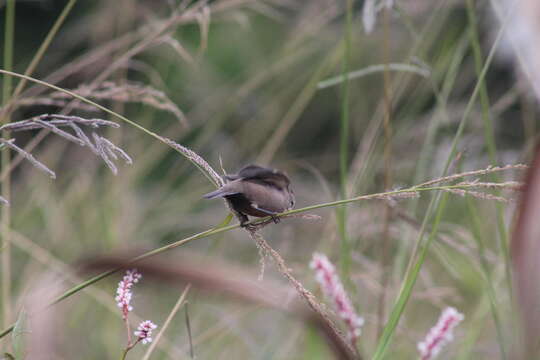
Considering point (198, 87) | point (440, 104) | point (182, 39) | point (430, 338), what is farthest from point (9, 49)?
point (182, 39)

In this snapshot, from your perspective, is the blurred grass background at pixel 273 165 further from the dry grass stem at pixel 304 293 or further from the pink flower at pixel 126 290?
the dry grass stem at pixel 304 293

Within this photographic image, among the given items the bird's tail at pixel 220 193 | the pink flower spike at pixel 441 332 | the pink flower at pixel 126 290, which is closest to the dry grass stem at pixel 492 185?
the pink flower spike at pixel 441 332

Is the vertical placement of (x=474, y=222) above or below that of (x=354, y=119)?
below

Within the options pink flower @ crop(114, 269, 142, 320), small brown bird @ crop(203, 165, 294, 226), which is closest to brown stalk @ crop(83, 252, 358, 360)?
pink flower @ crop(114, 269, 142, 320)

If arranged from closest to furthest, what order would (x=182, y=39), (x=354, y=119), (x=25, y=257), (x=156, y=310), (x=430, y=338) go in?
(x=430, y=338), (x=156, y=310), (x=25, y=257), (x=354, y=119), (x=182, y=39)

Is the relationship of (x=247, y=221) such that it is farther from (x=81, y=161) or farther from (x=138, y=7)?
(x=81, y=161)

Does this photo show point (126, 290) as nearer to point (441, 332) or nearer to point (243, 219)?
point (243, 219)
